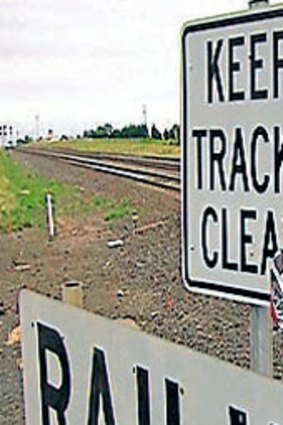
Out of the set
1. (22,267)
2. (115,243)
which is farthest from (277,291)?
(115,243)

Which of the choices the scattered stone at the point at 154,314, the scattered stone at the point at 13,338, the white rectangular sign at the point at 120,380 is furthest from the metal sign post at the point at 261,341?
the scattered stone at the point at 154,314

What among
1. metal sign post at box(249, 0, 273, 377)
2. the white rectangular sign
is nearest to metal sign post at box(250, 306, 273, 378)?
metal sign post at box(249, 0, 273, 377)

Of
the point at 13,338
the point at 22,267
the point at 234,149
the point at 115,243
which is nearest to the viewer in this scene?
the point at 234,149

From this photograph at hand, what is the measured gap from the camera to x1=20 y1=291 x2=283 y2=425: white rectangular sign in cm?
117

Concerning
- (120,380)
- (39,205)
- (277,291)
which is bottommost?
(39,205)

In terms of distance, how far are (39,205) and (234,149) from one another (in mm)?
19998

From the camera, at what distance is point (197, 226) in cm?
161

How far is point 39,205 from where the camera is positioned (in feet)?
70.0

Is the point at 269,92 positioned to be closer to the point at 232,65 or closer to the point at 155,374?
the point at 232,65

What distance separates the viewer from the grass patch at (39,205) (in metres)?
17.0

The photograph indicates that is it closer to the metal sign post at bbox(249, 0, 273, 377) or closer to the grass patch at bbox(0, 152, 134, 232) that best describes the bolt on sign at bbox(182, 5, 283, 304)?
the metal sign post at bbox(249, 0, 273, 377)

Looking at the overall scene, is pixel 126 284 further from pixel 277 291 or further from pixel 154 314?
pixel 277 291

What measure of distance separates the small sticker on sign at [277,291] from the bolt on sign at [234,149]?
0.14 ft

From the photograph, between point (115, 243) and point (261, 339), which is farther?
point (115, 243)
